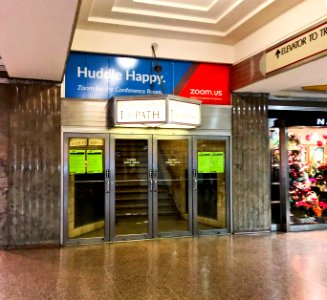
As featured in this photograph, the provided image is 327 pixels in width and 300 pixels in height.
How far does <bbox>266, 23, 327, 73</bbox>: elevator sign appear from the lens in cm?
461

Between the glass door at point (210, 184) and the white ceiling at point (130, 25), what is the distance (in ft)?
4.15

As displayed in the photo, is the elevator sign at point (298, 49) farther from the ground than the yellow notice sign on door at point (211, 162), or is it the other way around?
the elevator sign at point (298, 49)

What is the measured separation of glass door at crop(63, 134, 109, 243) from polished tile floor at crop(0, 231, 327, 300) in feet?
1.28

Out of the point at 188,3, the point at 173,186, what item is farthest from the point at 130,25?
the point at 173,186

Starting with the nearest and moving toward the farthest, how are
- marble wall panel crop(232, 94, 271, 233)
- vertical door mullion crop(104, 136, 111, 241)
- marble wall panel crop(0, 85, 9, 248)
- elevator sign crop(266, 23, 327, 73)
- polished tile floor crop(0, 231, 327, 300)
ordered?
polished tile floor crop(0, 231, 327, 300) → elevator sign crop(266, 23, 327, 73) → marble wall panel crop(0, 85, 9, 248) → vertical door mullion crop(104, 136, 111, 241) → marble wall panel crop(232, 94, 271, 233)

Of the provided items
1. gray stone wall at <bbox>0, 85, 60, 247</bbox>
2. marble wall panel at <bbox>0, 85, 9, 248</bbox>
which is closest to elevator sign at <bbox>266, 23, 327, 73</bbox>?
gray stone wall at <bbox>0, 85, 60, 247</bbox>

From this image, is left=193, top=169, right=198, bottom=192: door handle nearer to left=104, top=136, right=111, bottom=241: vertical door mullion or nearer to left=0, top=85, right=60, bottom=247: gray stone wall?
left=104, top=136, right=111, bottom=241: vertical door mullion

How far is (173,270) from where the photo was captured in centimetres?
476

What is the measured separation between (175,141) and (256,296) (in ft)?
11.2

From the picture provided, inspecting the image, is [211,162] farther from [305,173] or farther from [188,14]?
[188,14]

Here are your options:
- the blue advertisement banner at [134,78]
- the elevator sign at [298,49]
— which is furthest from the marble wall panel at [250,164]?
the elevator sign at [298,49]

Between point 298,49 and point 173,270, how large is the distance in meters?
3.33

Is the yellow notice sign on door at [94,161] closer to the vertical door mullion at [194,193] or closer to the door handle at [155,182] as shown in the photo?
the door handle at [155,182]

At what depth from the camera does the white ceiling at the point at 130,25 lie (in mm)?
3602
